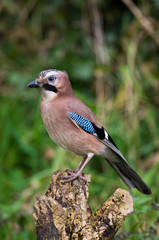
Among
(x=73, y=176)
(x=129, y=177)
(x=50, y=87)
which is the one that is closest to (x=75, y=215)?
(x=73, y=176)

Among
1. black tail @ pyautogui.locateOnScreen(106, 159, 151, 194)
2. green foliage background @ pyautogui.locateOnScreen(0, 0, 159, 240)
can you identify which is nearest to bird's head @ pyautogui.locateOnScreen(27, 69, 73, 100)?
black tail @ pyautogui.locateOnScreen(106, 159, 151, 194)

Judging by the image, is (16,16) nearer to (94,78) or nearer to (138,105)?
(94,78)

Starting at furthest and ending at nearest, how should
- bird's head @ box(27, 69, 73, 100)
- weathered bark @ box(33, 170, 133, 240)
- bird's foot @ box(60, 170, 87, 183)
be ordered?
bird's head @ box(27, 69, 73, 100) < bird's foot @ box(60, 170, 87, 183) < weathered bark @ box(33, 170, 133, 240)

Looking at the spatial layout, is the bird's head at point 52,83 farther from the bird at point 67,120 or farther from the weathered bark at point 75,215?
the weathered bark at point 75,215

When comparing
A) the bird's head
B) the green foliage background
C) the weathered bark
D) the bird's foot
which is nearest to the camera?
the weathered bark

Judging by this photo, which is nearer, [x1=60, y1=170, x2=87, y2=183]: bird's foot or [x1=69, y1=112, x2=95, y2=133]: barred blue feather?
[x1=60, y1=170, x2=87, y2=183]: bird's foot

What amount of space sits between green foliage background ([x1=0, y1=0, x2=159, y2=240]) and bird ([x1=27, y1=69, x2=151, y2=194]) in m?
1.18

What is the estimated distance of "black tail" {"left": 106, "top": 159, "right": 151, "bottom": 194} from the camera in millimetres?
3070

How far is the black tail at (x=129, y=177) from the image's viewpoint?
3.07 metres

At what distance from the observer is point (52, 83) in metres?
3.07

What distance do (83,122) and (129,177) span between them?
1.91 ft

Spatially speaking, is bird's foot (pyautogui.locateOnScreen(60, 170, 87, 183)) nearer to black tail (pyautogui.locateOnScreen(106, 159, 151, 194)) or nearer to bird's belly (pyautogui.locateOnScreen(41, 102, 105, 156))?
bird's belly (pyautogui.locateOnScreen(41, 102, 105, 156))

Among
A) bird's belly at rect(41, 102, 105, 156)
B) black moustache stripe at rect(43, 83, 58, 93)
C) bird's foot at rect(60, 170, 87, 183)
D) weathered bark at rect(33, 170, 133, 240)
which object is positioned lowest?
weathered bark at rect(33, 170, 133, 240)

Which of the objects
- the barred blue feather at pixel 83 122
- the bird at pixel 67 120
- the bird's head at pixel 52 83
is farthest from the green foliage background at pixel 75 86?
the bird's head at pixel 52 83
